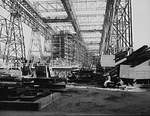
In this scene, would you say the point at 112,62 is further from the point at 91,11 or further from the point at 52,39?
the point at 52,39

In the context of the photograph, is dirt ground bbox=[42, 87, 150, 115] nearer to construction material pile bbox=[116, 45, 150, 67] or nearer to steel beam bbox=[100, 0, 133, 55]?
construction material pile bbox=[116, 45, 150, 67]

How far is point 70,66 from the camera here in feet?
88.5

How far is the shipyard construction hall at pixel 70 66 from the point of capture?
396cm

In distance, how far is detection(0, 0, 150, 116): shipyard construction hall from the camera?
396 centimetres

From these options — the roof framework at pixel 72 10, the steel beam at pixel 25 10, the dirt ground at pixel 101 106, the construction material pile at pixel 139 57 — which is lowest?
the dirt ground at pixel 101 106

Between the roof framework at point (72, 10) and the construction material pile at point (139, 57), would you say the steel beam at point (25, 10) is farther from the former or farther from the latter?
the construction material pile at point (139, 57)

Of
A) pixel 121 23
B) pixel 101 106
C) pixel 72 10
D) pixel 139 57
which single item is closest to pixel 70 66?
pixel 72 10

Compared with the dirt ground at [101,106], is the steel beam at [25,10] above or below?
above

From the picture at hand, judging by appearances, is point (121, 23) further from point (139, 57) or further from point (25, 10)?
point (25, 10)

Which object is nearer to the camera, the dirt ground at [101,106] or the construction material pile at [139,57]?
the dirt ground at [101,106]

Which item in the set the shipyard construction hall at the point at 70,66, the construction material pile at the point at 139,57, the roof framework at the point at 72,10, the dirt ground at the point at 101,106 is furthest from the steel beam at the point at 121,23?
the dirt ground at the point at 101,106

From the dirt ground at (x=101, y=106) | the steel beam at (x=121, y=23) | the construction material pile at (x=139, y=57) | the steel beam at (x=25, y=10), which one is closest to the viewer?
the dirt ground at (x=101, y=106)

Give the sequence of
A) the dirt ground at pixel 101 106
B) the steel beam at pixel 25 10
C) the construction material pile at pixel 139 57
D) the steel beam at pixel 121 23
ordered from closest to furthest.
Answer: the dirt ground at pixel 101 106 → the construction material pile at pixel 139 57 → the steel beam at pixel 121 23 → the steel beam at pixel 25 10

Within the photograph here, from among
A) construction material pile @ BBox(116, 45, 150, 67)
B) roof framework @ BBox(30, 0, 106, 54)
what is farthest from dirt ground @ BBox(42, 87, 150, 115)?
roof framework @ BBox(30, 0, 106, 54)
